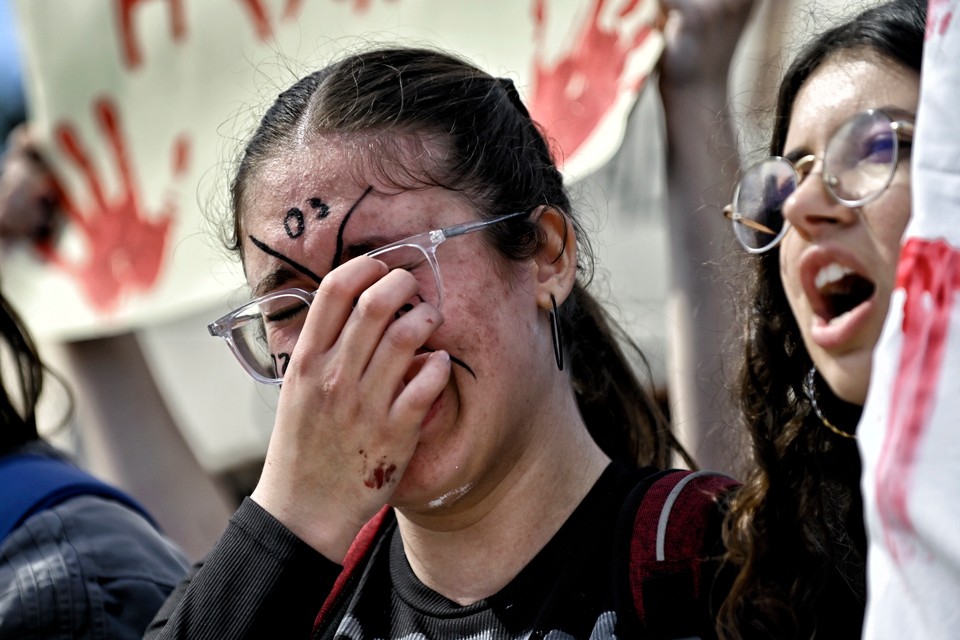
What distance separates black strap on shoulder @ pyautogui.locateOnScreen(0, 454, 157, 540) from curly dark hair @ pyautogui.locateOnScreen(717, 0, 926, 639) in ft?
3.39

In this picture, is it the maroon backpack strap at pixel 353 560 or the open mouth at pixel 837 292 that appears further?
the maroon backpack strap at pixel 353 560

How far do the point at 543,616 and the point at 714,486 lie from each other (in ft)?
0.87

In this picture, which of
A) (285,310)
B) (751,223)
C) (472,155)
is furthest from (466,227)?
(751,223)

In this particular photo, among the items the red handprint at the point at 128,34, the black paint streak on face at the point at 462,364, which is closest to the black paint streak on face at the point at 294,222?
the black paint streak on face at the point at 462,364

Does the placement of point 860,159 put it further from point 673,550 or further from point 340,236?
point 340,236

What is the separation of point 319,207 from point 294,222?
4cm

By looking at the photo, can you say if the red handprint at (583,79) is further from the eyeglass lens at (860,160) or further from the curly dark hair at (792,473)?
the eyeglass lens at (860,160)

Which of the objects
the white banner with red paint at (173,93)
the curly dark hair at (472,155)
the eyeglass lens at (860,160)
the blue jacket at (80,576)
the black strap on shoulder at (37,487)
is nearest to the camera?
the eyeglass lens at (860,160)

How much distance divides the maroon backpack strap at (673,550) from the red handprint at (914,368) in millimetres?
509

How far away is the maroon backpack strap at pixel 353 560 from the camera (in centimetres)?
150

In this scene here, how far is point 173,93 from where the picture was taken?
2857 mm

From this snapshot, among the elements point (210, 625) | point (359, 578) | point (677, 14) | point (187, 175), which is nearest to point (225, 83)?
point (187, 175)

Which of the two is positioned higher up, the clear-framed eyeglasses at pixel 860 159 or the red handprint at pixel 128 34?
the red handprint at pixel 128 34

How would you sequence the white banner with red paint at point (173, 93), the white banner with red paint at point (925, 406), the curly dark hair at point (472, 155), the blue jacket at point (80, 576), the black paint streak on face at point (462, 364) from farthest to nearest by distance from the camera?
the white banner with red paint at point (173, 93) → the blue jacket at point (80, 576) → the curly dark hair at point (472, 155) → the black paint streak on face at point (462, 364) → the white banner with red paint at point (925, 406)
